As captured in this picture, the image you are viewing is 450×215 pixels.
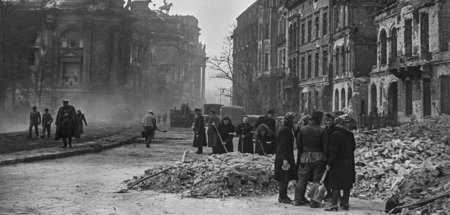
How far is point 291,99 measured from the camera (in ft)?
162

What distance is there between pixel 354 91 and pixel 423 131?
67.1ft

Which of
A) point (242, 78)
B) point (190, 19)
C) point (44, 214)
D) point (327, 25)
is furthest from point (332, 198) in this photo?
point (190, 19)

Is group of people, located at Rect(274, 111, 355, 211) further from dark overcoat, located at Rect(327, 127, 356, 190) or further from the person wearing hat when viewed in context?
the person wearing hat

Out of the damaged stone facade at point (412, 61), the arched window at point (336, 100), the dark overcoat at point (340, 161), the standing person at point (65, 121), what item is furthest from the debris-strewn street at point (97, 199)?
the arched window at point (336, 100)

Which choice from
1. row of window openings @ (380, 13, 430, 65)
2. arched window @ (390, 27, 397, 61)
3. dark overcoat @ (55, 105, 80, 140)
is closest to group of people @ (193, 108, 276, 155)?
dark overcoat @ (55, 105, 80, 140)

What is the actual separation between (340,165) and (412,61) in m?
22.6

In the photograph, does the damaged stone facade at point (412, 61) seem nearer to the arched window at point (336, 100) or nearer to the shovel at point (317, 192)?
the arched window at point (336, 100)

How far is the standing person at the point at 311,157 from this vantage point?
8.51 metres

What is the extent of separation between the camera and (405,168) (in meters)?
11.0

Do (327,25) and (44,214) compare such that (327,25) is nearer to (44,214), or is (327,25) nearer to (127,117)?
(127,117)

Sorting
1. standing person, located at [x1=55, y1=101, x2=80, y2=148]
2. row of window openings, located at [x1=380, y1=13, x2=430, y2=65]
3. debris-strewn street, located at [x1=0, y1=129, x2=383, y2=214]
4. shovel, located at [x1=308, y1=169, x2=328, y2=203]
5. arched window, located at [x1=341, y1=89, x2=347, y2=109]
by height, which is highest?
row of window openings, located at [x1=380, y1=13, x2=430, y2=65]

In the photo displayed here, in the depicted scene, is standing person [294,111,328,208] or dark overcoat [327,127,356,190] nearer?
dark overcoat [327,127,356,190]

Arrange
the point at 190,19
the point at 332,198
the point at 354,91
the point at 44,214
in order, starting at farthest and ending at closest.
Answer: the point at 190,19, the point at 354,91, the point at 332,198, the point at 44,214

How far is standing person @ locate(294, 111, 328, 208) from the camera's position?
8508mm
